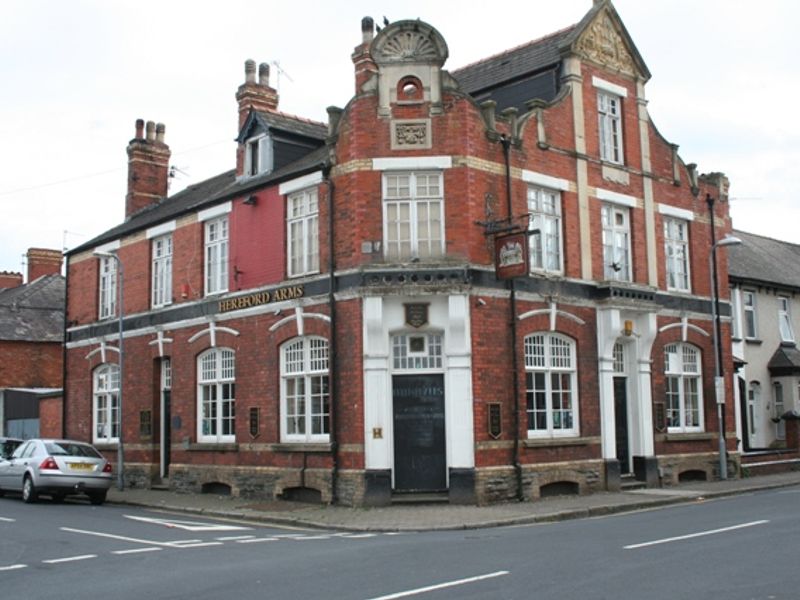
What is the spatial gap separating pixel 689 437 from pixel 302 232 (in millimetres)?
11553

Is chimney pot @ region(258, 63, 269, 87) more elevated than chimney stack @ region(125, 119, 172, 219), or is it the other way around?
chimney pot @ region(258, 63, 269, 87)

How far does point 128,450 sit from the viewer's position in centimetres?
2692

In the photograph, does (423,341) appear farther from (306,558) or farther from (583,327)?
(306,558)

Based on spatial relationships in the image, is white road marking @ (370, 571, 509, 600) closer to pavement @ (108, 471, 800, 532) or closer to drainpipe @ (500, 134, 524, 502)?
pavement @ (108, 471, 800, 532)

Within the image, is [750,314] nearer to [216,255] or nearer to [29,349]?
[216,255]

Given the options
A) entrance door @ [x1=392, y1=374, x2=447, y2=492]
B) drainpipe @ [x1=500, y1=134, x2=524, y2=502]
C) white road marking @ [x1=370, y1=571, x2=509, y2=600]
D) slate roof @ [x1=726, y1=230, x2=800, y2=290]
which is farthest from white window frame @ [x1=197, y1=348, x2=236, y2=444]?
slate roof @ [x1=726, y1=230, x2=800, y2=290]

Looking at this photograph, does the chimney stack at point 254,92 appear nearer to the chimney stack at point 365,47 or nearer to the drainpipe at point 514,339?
the chimney stack at point 365,47

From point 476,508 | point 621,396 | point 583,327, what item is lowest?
point 476,508

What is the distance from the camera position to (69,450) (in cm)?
2220

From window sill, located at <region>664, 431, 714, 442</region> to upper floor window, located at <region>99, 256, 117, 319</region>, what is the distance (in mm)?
16375

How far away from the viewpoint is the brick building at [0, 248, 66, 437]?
36.7 m

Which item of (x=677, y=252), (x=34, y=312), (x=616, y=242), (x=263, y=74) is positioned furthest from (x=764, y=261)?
(x=34, y=312)

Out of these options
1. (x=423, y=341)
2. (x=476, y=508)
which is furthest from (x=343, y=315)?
(x=476, y=508)

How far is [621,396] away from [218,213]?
37.0 ft
